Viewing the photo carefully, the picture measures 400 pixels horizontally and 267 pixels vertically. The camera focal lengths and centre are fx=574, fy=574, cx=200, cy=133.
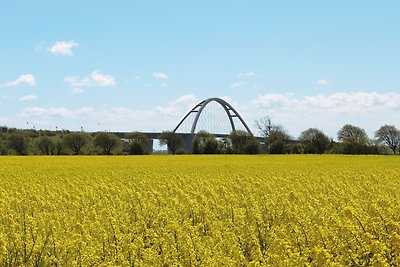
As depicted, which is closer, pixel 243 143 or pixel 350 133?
pixel 243 143

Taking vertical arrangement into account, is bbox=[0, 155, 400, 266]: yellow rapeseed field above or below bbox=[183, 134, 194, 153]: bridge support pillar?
below

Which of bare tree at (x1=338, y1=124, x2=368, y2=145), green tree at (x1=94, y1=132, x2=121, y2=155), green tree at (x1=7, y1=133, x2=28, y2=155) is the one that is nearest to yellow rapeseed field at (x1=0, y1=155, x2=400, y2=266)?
Result: green tree at (x1=94, y1=132, x2=121, y2=155)

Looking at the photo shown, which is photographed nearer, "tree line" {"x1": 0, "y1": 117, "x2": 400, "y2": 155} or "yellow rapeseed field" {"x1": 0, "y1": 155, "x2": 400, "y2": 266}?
"yellow rapeseed field" {"x1": 0, "y1": 155, "x2": 400, "y2": 266}

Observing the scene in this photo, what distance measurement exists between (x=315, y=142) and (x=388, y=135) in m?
19.6

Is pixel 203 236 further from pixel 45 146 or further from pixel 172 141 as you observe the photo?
pixel 172 141

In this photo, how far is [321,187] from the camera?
18047mm

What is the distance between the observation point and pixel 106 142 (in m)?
93.4

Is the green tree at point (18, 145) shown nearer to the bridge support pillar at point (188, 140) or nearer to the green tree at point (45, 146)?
the green tree at point (45, 146)

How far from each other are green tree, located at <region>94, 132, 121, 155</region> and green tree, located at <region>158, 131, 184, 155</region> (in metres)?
11.7

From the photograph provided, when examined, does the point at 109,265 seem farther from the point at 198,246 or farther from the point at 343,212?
the point at 343,212

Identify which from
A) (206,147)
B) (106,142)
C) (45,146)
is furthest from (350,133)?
(45,146)

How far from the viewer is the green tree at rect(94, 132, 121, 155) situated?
93.3 m

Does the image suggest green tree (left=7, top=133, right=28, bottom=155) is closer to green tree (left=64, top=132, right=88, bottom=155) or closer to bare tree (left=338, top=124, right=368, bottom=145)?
green tree (left=64, top=132, right=88, bottom=155)

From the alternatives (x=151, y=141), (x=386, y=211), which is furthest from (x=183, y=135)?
(x=386, y=211)
